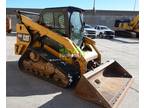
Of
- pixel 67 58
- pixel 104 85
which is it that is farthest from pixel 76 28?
pixel 104 85

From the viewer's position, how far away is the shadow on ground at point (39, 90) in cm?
553

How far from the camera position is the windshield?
7809 mm

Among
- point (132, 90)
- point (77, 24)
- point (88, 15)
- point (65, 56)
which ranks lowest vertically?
point (132, 90)

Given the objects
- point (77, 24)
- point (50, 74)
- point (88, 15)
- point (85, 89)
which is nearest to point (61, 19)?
point (77, 24)

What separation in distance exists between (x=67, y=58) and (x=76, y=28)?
1.39m

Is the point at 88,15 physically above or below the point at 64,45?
above

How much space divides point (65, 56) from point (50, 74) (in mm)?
648

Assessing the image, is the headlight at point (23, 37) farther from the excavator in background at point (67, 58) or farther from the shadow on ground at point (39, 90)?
the shadow on ground at point (39, 90)

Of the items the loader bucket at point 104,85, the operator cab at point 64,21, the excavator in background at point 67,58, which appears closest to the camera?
the loader bucket at point 104,85

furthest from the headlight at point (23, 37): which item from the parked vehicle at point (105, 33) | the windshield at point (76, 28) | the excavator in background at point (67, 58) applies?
the parked vehicle at point (105, 33)

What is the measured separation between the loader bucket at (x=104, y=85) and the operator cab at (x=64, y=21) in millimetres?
1475

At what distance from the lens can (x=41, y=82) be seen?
23.2 feet

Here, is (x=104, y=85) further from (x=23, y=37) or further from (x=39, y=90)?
(x=23, y=37)
